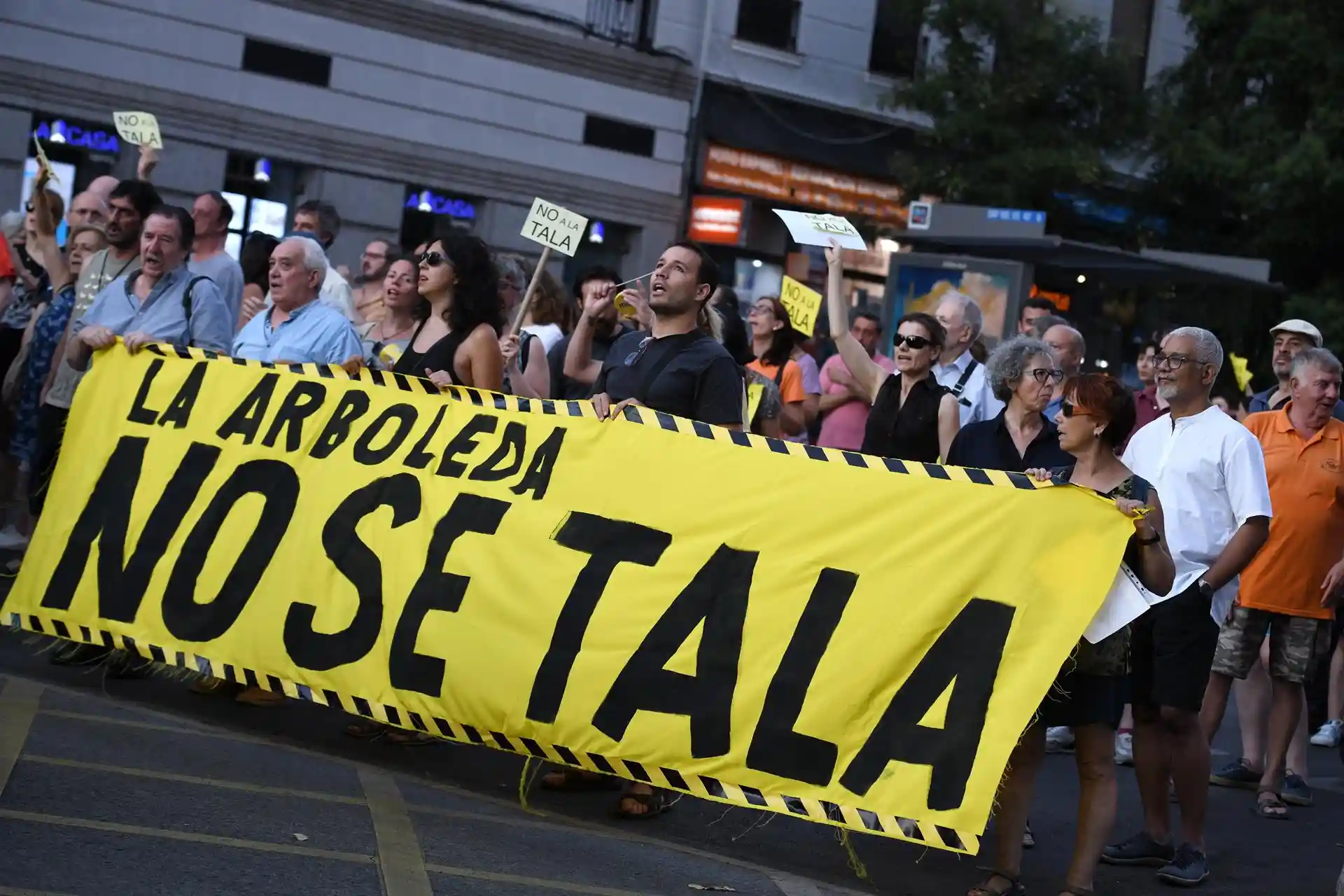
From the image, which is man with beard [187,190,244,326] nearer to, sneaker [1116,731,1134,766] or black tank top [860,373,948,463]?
black tank top [860,373,948,463]

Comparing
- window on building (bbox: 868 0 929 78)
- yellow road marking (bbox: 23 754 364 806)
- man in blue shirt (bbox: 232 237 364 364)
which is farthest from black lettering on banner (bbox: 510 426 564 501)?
window on building (bbox: 868 0 929 78)

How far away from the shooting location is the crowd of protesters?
6.13m

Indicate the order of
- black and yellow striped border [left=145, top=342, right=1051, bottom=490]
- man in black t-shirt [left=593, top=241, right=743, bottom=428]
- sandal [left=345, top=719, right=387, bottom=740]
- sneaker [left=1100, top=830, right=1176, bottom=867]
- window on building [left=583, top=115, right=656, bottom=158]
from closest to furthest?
1. black and yellow striped border [left=145, top=342, right=1051, bottom=490]
2. man in black t-shirt [left=593, top=241, right=743, bottom=428]
3. sneaker [left=1100, top=830, right=1176, bottom=867]
4. sandal [left=345, top=719, right=387, bottom=740]
5. window on building [left=583, top=115, right=656, bottom=158]

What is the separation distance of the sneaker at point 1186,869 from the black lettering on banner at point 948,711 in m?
1.41

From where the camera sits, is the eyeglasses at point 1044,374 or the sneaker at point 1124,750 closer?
the eyeglasses at point 1044,374

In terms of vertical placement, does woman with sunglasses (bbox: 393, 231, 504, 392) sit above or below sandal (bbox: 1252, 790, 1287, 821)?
above

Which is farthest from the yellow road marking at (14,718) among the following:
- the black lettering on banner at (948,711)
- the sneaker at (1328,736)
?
the sneaker at (1328,736)

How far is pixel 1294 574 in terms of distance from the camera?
8398mm

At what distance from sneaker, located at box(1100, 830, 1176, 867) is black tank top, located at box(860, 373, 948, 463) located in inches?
67.7

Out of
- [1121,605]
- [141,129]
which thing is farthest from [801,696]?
[141,129]

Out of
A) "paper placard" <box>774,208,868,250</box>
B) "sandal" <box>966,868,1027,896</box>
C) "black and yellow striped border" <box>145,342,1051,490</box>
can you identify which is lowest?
"sandal" <box>966,868,1027,896</box>

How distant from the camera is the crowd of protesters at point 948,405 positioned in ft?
20.1

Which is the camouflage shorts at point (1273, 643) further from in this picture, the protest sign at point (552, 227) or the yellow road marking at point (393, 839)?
the yellow road marking at point (393, 839)

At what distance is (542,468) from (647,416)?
1.38 feet
